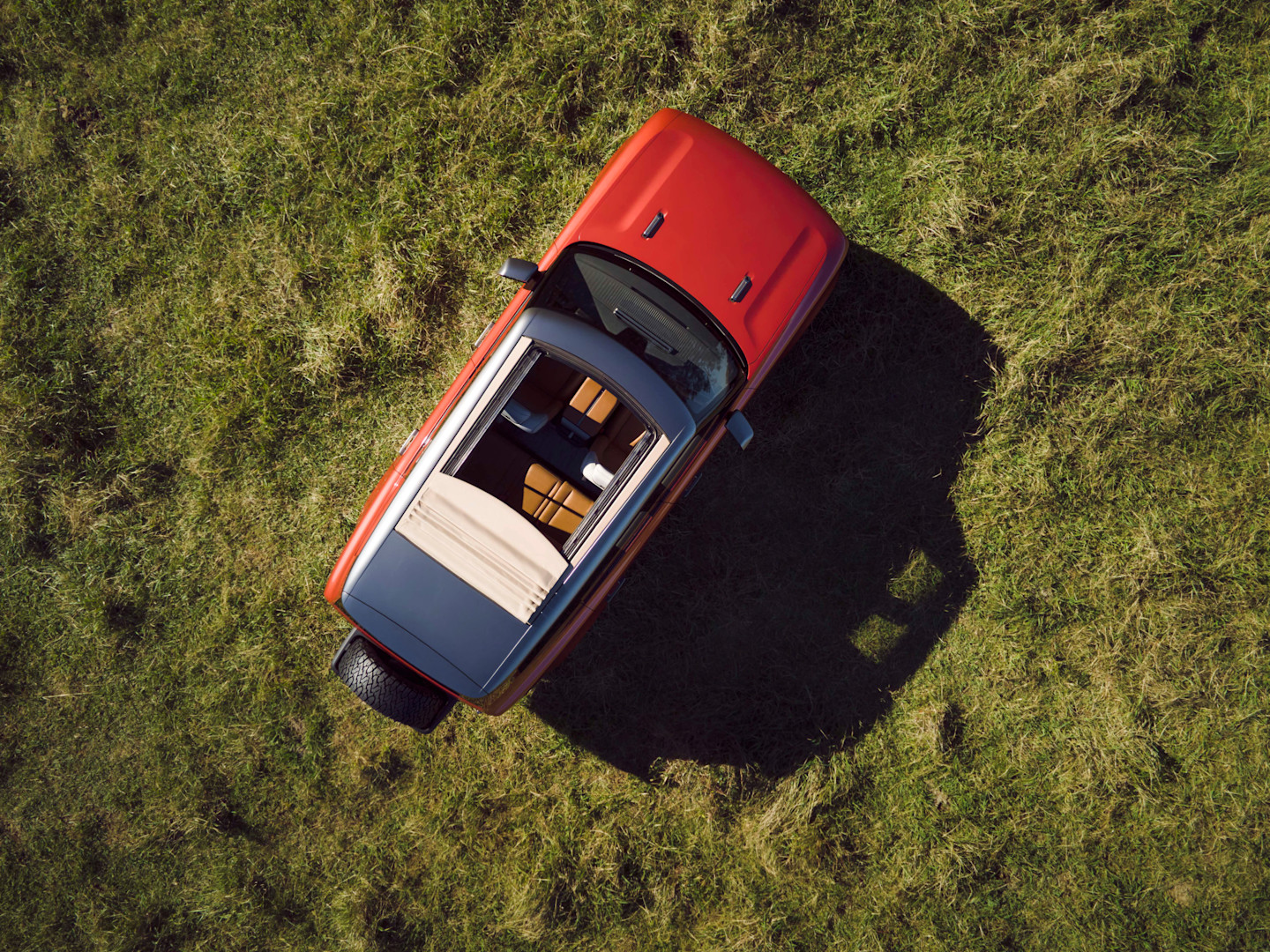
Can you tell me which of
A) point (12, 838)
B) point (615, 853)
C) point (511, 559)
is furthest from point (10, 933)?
point (511, 559)

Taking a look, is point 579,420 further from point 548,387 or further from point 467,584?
point 467,584

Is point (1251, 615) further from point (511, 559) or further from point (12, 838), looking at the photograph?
point (12, 838)

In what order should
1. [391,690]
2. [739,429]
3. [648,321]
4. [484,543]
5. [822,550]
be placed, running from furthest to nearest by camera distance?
[822,550]
[391,690]
[739,429]
[648,321]
[484,543]

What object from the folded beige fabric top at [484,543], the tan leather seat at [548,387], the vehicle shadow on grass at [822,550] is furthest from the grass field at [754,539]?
the folded beige fabric top at [484,543]

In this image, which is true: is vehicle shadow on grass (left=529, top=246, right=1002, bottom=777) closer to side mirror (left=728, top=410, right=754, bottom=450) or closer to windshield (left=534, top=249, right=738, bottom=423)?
side mirror (left=728, top=410, right=754, bottom=450)

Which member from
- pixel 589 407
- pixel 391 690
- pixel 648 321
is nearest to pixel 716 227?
pixel 648 321

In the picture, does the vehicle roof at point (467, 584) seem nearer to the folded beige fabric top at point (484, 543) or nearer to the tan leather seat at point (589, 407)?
the folded beige fabric top at point (484, 543)
